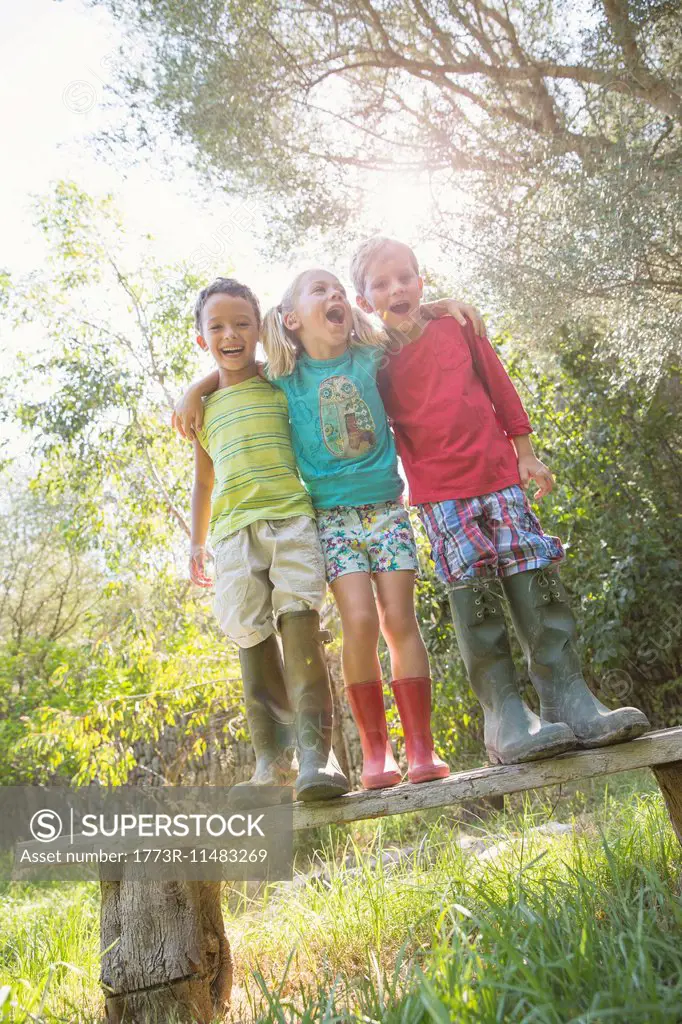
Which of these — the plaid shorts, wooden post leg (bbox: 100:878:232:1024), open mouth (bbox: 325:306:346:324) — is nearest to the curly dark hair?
open mouth (bbox: 325:306:346:324)

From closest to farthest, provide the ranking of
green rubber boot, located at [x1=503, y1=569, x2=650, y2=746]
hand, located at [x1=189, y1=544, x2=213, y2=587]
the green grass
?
the green grass, green rubber boot, located at [x1=503, y1=569, x2=650, y2=746], hand, located at [x1=189, y1=544, x2=213, y2=587]

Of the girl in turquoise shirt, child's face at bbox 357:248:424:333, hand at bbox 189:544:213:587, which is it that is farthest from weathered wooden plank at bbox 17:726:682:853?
child's face at bbox 357:248:424:333

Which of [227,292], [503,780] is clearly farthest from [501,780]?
[227,292]

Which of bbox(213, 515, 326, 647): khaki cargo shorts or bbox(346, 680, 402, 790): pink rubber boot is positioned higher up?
bbox(213, 515, 326, 647): khaki cargo shorts

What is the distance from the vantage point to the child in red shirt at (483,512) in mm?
1885

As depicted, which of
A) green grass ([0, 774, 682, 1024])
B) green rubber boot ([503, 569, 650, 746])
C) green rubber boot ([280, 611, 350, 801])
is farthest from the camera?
green rubber boot ([280, 611, 350, 801])

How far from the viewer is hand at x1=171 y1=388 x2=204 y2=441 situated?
2359mm

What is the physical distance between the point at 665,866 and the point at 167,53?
427 cm

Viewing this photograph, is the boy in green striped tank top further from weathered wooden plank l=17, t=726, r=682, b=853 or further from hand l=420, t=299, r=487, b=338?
hand l=420, t=299, r=487, b=338

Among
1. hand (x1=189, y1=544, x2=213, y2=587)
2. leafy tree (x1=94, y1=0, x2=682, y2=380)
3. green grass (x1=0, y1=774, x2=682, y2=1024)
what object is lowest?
green grass (x1=0, y1=774, x2=682, y2=1024)

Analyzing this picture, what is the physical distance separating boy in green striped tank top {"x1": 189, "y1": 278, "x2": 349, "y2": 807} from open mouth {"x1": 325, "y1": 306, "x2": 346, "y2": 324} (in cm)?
25

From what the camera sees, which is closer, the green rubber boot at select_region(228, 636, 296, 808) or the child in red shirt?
the child in red shirt

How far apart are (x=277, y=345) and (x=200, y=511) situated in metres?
0.56

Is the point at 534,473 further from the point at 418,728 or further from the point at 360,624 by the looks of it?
the point at 418,728
